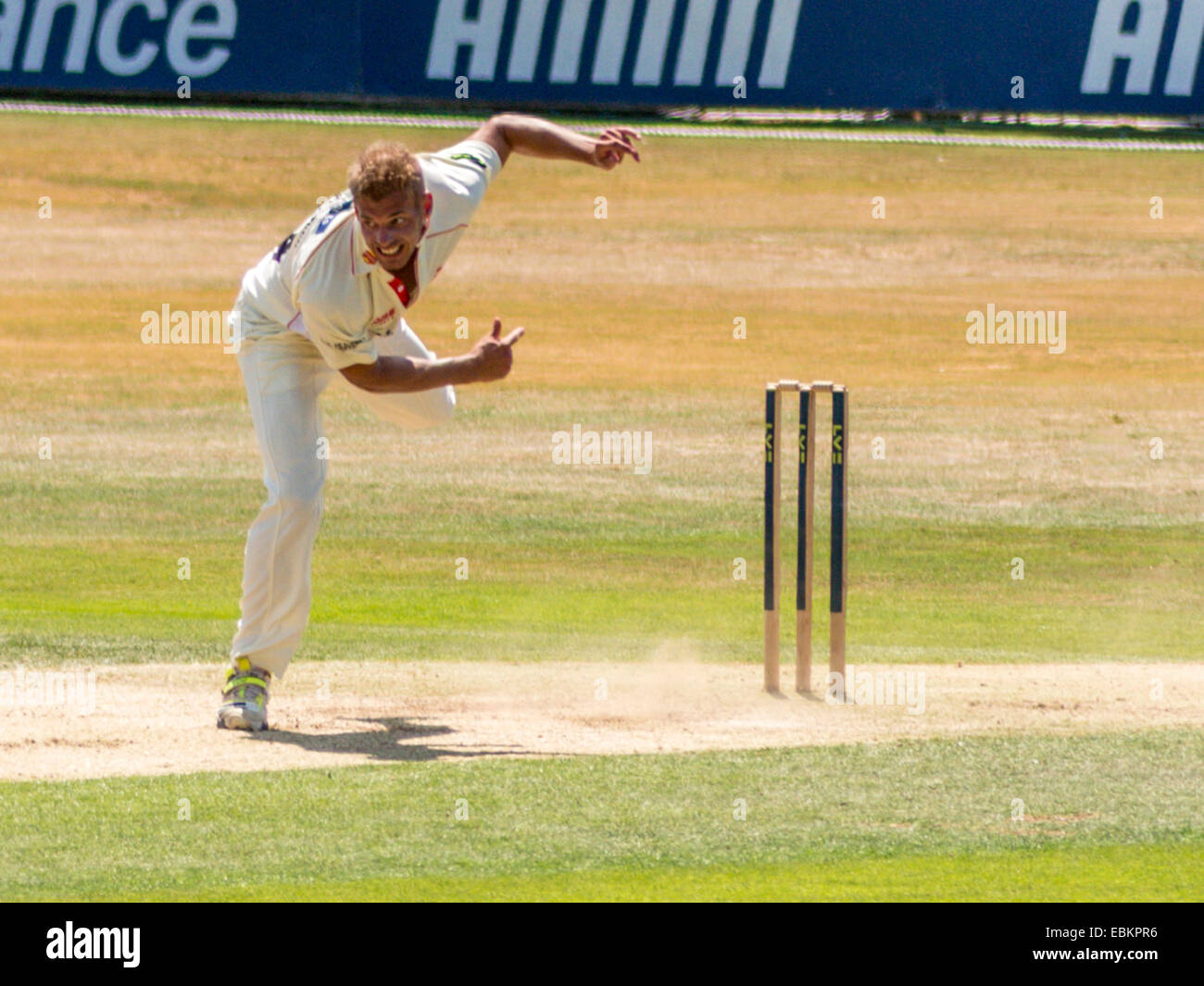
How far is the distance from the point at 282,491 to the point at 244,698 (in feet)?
2.63

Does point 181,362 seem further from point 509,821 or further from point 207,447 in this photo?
point 509,821

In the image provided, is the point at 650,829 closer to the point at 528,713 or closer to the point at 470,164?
the point at 528,713

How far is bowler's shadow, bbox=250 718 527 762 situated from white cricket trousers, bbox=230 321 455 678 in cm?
29

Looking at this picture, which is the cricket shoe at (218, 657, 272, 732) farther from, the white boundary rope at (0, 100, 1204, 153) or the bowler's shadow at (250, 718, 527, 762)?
the white boundary rope at (0, 100, 1204, 153)

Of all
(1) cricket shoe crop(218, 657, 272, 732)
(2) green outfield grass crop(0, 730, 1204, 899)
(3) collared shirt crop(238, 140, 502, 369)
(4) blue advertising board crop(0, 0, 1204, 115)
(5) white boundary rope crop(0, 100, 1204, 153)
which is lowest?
(2) green outfield grass crop(0, 730, 1204, 899)

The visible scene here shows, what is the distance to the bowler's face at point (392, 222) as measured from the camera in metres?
6.41

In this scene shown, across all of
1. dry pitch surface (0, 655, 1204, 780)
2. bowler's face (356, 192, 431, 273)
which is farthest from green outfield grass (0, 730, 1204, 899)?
bowler's face (356, 192, 431, 273)

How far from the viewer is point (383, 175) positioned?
6.34 meters

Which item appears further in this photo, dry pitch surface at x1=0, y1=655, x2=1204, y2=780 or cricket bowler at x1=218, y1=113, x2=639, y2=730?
dry pitch surface at x1=0, y1=655, x2=1204, y2=780

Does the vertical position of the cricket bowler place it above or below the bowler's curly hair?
below

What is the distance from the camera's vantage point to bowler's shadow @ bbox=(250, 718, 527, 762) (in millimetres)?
7234

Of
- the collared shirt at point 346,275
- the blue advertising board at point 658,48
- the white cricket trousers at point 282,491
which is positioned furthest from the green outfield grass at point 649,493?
the collared shirt at point 346,275

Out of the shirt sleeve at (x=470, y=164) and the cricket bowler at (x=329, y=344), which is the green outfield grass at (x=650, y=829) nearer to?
the cricket bowler at (x=329, y=344)

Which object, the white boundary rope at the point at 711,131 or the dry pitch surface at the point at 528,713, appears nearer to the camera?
the dry pitch surface at the point at 528,713
